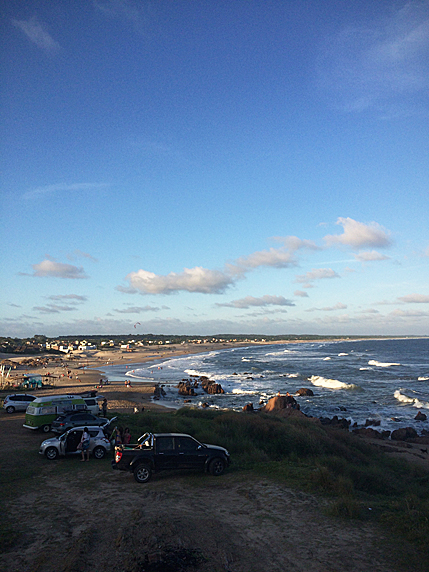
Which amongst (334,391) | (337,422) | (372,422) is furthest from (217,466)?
(334,391)

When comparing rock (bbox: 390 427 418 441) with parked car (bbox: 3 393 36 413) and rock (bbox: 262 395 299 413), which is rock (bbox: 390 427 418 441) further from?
parked car (bbox: 3 393 36 413)

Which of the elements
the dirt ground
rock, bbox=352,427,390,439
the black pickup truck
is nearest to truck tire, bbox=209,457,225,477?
the black pickup truck

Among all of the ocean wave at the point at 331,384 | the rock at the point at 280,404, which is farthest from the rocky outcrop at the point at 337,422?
the ocean wave at the point at 331,384

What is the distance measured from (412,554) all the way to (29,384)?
159 feet

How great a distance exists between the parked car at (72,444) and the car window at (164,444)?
5159 millimetres

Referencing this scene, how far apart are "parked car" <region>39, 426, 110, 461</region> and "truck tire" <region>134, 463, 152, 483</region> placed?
465 centimetres

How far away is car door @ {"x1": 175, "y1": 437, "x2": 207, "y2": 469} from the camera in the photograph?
14.2 m

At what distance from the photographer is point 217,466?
14602 mm

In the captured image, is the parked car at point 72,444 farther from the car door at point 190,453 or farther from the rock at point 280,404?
the rock at point 280,404

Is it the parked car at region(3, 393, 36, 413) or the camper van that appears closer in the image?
the camper van

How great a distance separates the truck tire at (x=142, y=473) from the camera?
13.8 metres

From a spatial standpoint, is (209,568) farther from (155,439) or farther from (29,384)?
(29,384)

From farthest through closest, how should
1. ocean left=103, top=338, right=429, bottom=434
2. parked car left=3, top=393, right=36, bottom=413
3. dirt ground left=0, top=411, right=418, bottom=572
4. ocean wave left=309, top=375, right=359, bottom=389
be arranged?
1. ocean wave left=309, top=375, right=359, bottom=389
2. ocean left=103, top=338, right=429, bottom=434
3. parked car left=3, top=393, right=36, bottom=413
4. dirt ground left=0, top=411, right=418, bottom=572

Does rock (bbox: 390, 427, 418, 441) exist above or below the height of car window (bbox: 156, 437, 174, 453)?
below
